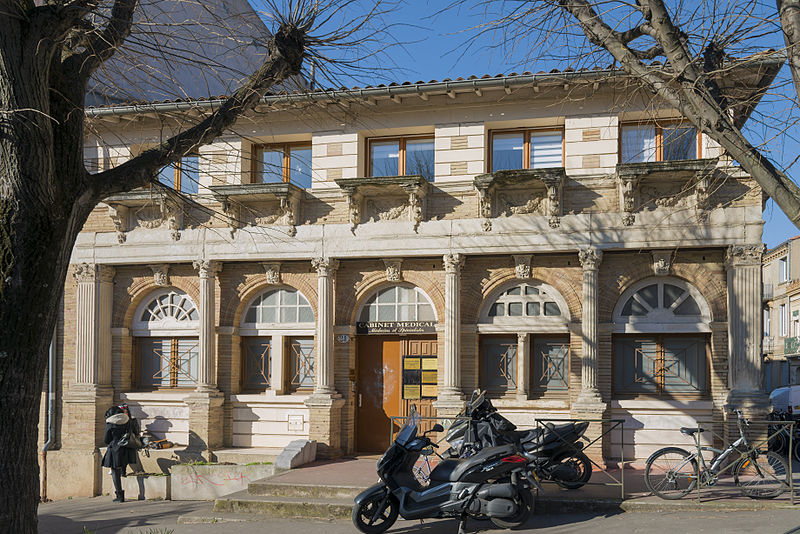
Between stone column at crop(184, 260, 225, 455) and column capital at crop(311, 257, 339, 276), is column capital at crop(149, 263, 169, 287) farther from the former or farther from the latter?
column capital at crop(311, 257, 339, 276)

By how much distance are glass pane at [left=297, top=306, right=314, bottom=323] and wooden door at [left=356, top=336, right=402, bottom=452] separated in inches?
47.9

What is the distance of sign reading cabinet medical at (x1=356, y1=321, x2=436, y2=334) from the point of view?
14898 mm

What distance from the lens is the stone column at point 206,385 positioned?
1511cm

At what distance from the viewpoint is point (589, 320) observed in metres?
13.7

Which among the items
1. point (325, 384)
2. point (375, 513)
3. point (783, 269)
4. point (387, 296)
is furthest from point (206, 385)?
point (783, 269)

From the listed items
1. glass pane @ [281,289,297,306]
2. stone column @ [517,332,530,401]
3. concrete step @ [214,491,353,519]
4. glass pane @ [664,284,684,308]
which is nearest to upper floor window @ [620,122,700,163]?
glass pane @ [664,284,684,308]

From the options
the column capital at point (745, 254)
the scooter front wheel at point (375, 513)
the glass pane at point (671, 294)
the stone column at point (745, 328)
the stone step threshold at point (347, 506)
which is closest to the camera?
A: the scooter front wheel at point (375, 513)

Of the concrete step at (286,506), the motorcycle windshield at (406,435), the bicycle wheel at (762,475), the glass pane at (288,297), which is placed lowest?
the concrete step at (286,506)

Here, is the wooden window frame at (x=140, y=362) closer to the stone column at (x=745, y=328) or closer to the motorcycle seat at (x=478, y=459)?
the motorcycle seat at (x=478, y=459)

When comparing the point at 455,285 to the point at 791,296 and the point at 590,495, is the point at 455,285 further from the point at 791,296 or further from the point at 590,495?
the point at 791,296

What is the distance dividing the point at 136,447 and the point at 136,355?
9.58ft

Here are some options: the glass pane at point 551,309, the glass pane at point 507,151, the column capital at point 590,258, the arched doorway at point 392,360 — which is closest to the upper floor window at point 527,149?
the glass pane at point 507,151

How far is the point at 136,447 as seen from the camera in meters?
14.3

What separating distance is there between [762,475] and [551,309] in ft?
16.6
